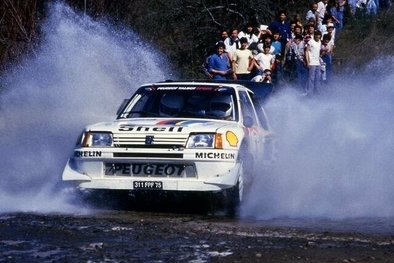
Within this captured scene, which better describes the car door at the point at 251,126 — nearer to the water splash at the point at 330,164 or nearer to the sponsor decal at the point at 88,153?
the water splash at the point at 330,164

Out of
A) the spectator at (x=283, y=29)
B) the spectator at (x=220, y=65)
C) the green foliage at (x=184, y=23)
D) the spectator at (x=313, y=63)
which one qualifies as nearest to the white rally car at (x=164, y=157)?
the spectator at (x=220, y=65)

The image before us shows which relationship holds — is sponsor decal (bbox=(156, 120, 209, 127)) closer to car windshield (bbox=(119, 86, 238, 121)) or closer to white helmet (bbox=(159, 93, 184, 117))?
car windshield (bbox=(119, 86, 238, 121))

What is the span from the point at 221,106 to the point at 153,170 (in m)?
1.61

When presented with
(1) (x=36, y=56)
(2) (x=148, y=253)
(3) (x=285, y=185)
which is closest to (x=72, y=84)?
(1) (x=36, y=56)

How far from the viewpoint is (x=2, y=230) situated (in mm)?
9164

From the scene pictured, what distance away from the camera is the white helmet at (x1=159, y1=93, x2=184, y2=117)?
39.5ft

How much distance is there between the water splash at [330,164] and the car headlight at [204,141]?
88 centimetres

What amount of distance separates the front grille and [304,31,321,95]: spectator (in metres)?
9.45

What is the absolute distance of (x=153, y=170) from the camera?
1074cm

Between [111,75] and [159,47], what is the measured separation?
6.80 m

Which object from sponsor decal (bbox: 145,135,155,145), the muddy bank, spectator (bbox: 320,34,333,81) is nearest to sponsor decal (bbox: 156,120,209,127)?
sponsor decal (bbox: 145,135,155,145)

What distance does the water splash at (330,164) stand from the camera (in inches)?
452

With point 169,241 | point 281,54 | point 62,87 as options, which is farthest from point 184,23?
point 169,241

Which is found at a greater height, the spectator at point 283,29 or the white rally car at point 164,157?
the spectator at point 283,29
